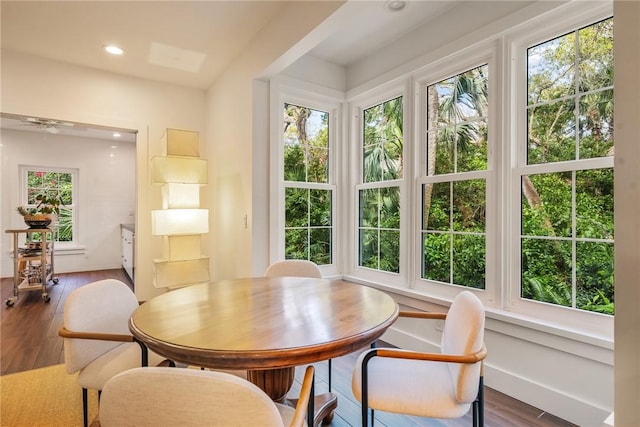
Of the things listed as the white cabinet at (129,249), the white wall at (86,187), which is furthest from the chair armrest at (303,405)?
the white wall at (86,187)

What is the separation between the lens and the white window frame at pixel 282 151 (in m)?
2.95

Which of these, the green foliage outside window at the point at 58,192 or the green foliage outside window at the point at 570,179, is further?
the green foliage outside window at the point at 58,192

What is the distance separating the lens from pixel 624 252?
988mm

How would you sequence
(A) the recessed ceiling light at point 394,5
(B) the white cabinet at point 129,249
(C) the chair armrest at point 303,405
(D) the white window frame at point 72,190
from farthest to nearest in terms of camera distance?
(D) the white window frame at point 72,190, (B) the white cabinet at point 129,249, (A) the recessed ceiling light at point 394,5, (C) the chair armrest at point 303,405

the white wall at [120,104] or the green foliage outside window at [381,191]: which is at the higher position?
the white wall at [120,104]

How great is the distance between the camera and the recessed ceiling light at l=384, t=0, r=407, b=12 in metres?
2.30

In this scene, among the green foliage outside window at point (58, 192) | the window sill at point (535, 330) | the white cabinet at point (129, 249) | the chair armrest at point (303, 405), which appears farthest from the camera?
the green foliage outside window at point (58, 192)

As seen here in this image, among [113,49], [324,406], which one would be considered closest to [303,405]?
[324,406]

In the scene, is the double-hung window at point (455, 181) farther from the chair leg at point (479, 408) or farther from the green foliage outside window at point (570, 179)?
the chair leg at point (479, 408)

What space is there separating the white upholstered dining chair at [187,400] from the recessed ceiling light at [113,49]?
3218 mm

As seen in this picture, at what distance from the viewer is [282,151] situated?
3084 millimetres

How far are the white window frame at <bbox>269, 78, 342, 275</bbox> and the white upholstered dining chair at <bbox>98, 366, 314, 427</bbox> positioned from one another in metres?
2.20

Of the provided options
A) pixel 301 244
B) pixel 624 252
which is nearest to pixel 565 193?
pixel 624 252

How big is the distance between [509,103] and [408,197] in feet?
3.32
